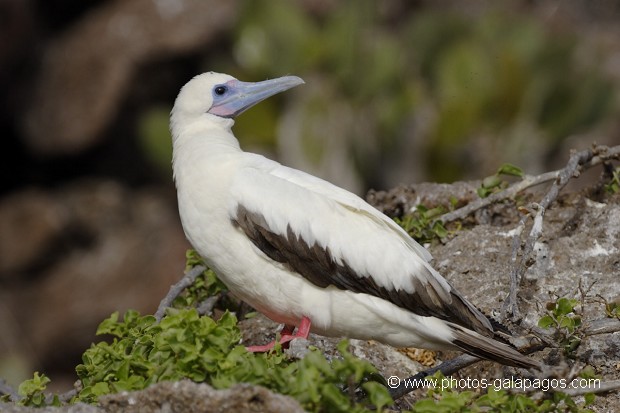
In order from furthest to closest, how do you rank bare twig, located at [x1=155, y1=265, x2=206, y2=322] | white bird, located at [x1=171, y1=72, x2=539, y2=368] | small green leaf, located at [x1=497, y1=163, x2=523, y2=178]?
small green leaf, located at [x1=497, y1=163, x2=523, y2=178], bare twig, located at [x1=155, y1=265, x2=206, y2=322], white bird, located at [x1=171, y1=72, x2=539, y2=368]

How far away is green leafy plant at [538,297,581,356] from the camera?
6.38 m

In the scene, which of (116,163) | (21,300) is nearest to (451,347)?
(21,300)

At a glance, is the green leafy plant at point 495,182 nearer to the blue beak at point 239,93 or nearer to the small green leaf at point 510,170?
the small green leaf at point 510,170

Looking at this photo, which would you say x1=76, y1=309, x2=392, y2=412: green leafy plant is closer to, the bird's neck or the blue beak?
the bird's neck

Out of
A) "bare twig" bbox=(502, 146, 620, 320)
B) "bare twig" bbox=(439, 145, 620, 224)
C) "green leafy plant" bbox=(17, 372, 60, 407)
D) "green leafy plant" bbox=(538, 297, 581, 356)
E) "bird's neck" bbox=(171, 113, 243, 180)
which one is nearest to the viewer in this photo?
"green leafy plant" bbox=(17, 372, 60, 407)

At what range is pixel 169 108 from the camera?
20.2 meters

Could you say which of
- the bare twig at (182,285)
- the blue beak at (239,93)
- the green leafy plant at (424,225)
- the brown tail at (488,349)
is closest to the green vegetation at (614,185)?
the green leafy plant at (424,225)

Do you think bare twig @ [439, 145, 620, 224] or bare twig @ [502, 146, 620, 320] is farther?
Answer: bare twig @ [439, 145, 620, 224]

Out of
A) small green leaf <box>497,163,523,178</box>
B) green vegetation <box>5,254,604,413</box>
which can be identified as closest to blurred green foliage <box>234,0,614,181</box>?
small green leaf <box>497,163,523,178</box>

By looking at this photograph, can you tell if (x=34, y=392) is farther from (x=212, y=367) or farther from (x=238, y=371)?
(x=238, y=371)

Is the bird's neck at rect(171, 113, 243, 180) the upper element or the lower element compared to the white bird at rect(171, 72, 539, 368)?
upper

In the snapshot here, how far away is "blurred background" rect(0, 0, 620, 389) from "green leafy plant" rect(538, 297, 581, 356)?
1063cm

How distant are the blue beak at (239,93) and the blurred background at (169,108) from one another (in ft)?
29.6

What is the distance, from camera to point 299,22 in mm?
18672
